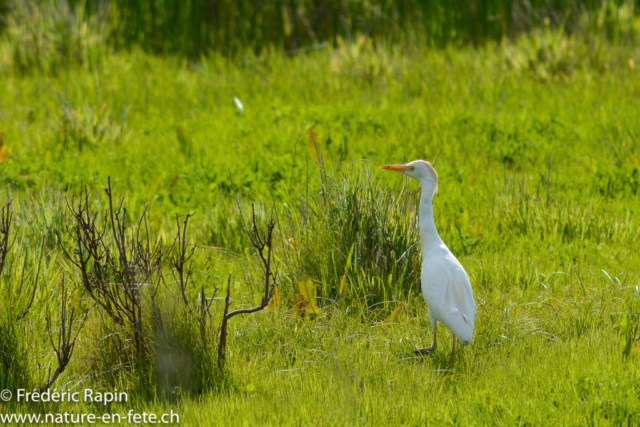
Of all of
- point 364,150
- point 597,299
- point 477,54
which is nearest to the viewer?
point 597,299

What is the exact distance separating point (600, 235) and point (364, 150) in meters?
2.55

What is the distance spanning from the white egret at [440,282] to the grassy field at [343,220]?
0.23 m

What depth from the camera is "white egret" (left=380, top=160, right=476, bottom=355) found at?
3.56m

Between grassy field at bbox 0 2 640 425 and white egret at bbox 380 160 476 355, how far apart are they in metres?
0.23

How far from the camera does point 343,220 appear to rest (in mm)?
4457

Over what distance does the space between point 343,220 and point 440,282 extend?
3.18 ft

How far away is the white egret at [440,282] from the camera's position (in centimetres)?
356

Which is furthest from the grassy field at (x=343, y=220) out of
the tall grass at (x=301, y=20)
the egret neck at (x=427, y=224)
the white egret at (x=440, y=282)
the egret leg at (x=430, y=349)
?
the tall grass at (x=301, y=20)

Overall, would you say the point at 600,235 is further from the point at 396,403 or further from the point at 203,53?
the point at 203,53

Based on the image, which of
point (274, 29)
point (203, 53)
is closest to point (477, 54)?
point (274, 29)

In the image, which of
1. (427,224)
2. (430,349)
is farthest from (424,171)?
(430,349)

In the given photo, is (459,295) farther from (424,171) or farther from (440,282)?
(424,171)

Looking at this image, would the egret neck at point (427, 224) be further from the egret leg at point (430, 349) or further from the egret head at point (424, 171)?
the egret leg at point (430, 349)

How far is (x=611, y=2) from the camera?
10148mm
